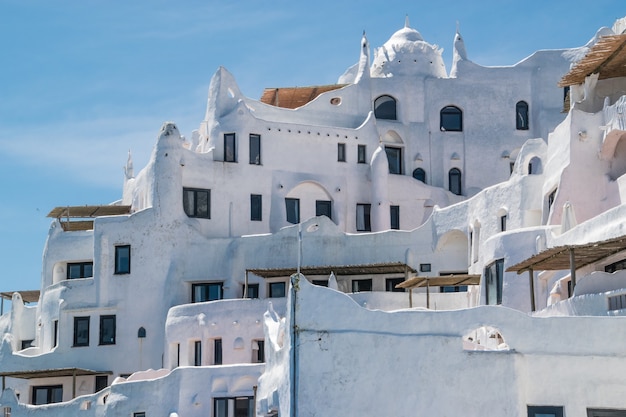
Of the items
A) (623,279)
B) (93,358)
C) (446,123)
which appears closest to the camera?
(623,279)


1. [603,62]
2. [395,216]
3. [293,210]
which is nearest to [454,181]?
[395,216]

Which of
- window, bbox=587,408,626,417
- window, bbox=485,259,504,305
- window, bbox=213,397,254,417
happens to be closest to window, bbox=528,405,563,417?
window, bbox=587,408,626,417

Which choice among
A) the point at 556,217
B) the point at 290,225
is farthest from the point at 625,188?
the point at 290,225

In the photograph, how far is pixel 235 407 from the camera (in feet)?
171

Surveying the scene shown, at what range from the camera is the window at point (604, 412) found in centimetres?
3478

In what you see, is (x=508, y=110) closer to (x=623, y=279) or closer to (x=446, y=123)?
(x=446, y=123)

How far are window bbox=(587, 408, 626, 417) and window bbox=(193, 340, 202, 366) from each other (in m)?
25.6

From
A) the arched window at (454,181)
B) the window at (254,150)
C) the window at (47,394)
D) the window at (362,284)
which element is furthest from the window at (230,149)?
the window at (47,394)

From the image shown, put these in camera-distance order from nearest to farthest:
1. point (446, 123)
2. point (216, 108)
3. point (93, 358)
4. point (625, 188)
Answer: point (625, 188), point (93, 358), point (216, 108), point (446, 123)

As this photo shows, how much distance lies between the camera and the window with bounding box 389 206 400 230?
68.2 metres

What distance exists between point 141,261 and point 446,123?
784 inches

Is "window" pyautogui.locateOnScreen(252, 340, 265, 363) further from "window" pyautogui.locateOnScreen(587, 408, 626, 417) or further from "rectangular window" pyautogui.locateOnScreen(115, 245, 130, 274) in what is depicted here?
"window" pyautogui.locateOnScreen(587, 408, 626, 417)

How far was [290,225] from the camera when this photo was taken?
2579 inches

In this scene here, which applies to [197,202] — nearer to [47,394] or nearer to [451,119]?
[47,394]
